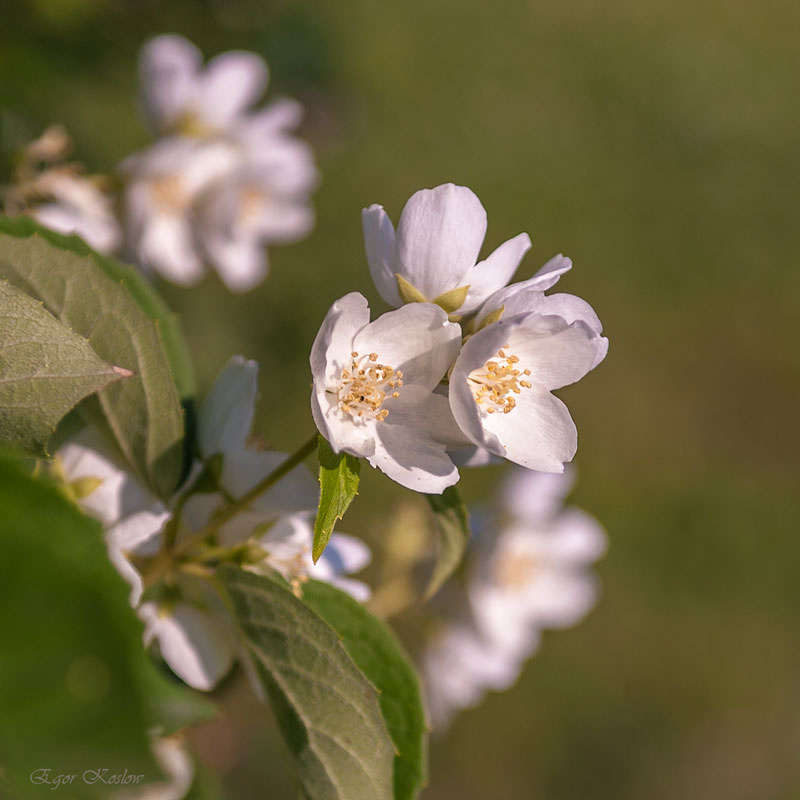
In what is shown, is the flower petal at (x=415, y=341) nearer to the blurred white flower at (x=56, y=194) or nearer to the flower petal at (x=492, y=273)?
the flower petal at (x=492, y=273)

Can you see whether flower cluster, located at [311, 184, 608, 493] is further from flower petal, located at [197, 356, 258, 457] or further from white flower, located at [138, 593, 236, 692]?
white flower, located at [138, 593, 236, 692]

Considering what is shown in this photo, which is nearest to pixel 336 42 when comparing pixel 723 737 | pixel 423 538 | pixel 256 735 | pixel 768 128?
pixel 423 538

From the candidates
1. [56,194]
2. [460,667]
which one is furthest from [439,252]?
[460,667]

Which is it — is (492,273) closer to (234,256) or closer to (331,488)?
(331,488)

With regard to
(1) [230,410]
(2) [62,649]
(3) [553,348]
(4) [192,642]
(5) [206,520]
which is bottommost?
(4) [192,642]

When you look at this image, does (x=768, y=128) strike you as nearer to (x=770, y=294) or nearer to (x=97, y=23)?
(x=770, y=294)

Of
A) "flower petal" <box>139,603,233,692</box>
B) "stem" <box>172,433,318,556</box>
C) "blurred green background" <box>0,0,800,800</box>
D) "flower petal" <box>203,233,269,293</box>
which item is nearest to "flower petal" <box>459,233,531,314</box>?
"stem" <box>172,433,318,556</box>

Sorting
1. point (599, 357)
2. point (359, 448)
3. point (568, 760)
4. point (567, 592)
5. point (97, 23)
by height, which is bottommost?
point (568, 760)
